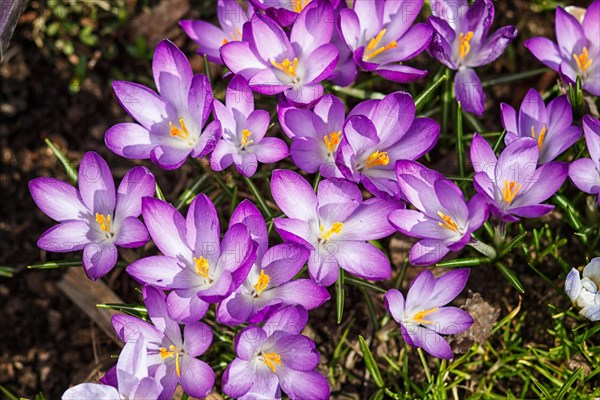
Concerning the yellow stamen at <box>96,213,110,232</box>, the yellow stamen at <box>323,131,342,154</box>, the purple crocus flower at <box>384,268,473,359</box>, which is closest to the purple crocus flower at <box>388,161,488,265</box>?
the purple crocus flower at <box>384,268,473,359</box>

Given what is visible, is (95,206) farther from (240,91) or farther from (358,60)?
(358,60)

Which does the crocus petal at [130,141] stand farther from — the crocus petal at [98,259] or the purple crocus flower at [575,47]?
the purple crocus flower at [575,47]

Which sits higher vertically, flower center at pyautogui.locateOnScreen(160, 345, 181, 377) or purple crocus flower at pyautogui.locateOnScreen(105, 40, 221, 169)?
purple crocus flower at pyautogui.locateOnScreen(105, 40, 221, 169)

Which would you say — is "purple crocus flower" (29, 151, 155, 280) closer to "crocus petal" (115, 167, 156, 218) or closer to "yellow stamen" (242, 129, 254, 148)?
"crocus petal" (115, 167, 156, 218)

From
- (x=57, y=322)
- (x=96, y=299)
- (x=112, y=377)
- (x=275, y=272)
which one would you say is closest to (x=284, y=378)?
(x=275, y=272)

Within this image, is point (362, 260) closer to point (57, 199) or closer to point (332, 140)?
point (332, 140)

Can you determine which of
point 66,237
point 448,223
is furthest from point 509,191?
point 66,237
